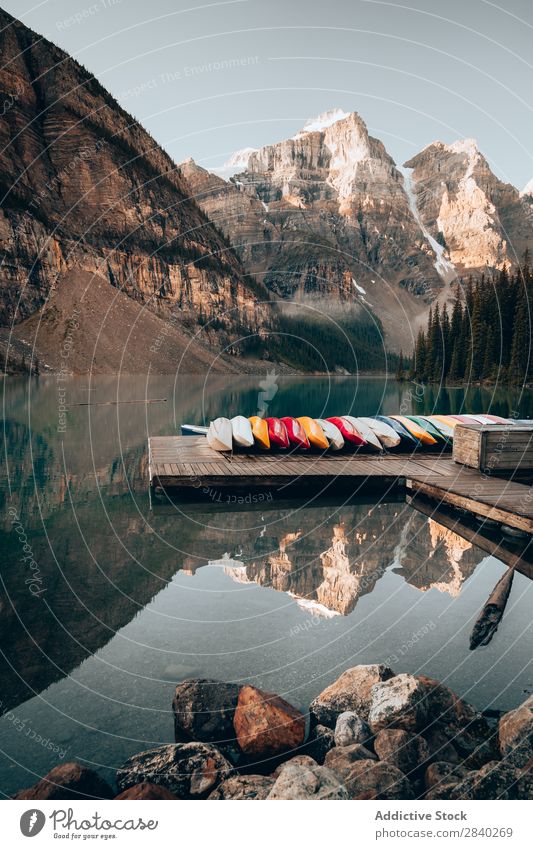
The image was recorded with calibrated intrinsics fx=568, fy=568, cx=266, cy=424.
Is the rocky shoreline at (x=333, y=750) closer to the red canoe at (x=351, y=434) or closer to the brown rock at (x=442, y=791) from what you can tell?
the brown rock at (x=442, y=791)

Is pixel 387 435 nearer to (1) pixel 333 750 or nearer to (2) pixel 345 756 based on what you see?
(1) pixel 333 750

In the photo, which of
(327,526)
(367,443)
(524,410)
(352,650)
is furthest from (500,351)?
(352,650)

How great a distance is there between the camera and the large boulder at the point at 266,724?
7090 millimetres

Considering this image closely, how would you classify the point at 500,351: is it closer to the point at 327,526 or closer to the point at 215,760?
the point at 327,526

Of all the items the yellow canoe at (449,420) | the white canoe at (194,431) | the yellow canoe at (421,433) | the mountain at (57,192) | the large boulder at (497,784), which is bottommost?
the large boulder at (497,784)

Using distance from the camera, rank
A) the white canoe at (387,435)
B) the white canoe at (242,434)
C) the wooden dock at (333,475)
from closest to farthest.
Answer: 1. the wooden dock at (333,475)
2. the white canoe at (242,434)
3. the white canoe at (387,435)

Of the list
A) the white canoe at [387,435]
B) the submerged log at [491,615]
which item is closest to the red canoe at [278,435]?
the white canoe at [387,435]

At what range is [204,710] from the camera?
25.2 feet

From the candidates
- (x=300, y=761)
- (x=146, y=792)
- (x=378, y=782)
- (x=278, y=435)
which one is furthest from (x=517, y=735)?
(x=278, y=435)

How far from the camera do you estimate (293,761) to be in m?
6.73

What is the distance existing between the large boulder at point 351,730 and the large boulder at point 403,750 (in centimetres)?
20

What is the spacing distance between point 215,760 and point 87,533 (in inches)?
476

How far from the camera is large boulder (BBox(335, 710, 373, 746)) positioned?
7.12m
